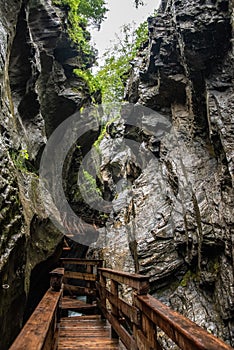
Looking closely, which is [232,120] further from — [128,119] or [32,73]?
[128,119]

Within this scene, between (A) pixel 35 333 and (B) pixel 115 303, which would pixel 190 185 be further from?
(A) pixel 35 333

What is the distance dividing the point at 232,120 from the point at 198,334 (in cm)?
842

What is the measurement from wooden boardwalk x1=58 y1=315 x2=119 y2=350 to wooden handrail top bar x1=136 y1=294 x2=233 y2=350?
199 cm

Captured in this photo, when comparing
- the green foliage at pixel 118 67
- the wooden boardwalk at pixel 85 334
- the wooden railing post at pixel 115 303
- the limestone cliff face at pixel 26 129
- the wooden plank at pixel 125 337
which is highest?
the green foliage at pixel 118 67

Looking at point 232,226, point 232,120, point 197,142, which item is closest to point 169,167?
point 197,142

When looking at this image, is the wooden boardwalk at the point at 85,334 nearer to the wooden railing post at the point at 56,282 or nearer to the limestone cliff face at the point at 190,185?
the wooden railing post at the point at 56,282

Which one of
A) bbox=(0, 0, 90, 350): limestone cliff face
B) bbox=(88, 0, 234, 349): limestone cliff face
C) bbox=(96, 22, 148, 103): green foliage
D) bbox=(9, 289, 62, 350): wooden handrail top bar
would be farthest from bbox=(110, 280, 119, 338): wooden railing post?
bbox=(96, 22, 148, 103): green foliage

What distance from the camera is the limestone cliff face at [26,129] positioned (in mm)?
3395

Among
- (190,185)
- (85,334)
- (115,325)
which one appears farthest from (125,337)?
(190,185)

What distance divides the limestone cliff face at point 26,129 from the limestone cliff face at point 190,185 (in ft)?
13.7

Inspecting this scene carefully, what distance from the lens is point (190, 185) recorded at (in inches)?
415

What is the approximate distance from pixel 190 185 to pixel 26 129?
6211 millimetres

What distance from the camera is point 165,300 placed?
9.14 meters

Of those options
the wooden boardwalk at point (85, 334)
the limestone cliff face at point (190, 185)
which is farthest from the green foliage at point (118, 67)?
the wooden boardwalk at point (85, 334)
